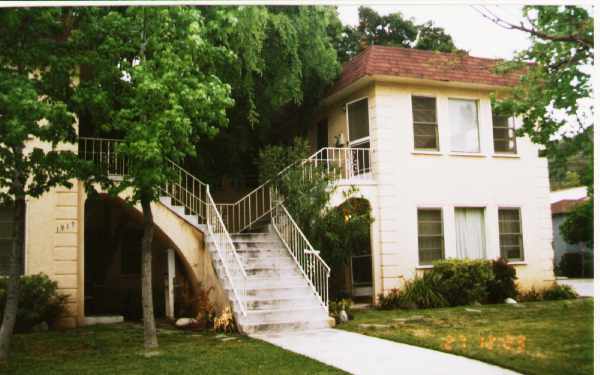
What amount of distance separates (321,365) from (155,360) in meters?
2.41

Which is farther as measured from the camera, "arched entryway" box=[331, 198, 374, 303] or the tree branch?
"arched entryway" box=[331, 198, 374, 303]

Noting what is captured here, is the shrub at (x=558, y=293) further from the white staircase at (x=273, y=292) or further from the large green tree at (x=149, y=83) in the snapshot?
the large green tree at (x=149, y=83)

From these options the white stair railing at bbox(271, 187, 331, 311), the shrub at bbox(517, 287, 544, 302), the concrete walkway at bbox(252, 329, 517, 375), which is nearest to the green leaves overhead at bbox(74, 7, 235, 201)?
the concrete walkway at bbox(252, 329, 517, 375)

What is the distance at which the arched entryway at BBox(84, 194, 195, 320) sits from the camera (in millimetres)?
15922

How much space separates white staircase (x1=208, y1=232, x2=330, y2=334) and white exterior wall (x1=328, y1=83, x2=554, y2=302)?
10.6ft

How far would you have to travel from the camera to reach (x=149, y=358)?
8.42 m

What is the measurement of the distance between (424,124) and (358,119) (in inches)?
70.4

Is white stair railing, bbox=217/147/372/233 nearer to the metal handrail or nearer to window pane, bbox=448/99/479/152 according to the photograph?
the metal handrail

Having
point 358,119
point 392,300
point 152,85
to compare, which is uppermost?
point 358,119

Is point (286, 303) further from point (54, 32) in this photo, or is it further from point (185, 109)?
point (54, 32)

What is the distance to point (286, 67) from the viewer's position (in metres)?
14.4

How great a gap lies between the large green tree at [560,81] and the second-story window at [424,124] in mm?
8339

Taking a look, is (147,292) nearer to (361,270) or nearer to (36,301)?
(36,301)

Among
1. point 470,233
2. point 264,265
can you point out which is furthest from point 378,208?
point 264,265
